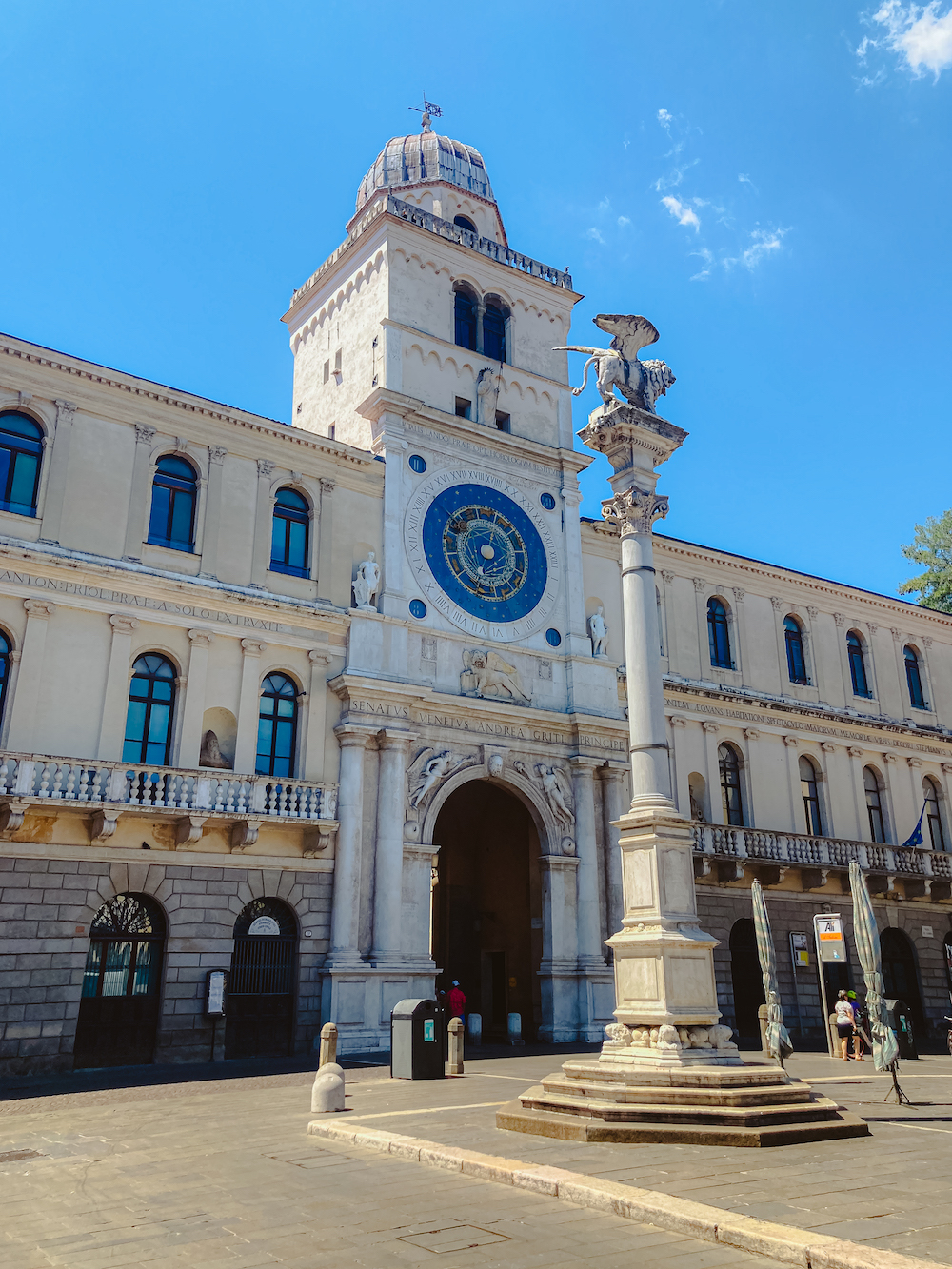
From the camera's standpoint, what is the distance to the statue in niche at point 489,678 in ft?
88.0

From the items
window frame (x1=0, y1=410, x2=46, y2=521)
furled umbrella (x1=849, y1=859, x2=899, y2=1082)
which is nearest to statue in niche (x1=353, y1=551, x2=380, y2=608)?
window frame (x1=0, y1=410, x2=46, y2=521)

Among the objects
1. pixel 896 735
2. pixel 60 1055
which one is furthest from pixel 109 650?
pixel 896 735

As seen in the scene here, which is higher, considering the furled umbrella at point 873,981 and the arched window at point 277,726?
the arched window at point 277,726

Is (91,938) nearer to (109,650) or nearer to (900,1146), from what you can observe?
(109,650)

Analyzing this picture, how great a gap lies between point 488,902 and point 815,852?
10.2m

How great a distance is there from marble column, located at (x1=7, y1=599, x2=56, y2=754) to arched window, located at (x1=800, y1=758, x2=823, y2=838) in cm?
2356

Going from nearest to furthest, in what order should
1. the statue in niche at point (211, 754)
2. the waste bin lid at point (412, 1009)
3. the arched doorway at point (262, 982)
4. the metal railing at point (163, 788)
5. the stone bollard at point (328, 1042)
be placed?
the stone bollard at point (328, 1042) < the waste bin lid at point (412, 1009) < the metal railing at point (163, 788) < the arched doorway at point (262, 982) < the statue in niche at point (211, 754)

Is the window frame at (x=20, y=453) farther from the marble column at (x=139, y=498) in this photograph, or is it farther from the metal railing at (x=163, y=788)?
the metal railing at (x=163, y=788)

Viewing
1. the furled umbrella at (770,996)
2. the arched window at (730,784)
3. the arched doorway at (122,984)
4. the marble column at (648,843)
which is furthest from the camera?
the arched window at (730,784)

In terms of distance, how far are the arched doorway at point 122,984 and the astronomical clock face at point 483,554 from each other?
35.4 ft

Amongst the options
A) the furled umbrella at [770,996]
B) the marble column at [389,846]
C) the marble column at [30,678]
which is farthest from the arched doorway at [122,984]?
the furled umbrella at [770,996]

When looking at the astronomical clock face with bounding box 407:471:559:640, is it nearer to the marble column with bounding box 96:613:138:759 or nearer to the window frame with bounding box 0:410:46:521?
the marble column with bounding box 96:613:138:759

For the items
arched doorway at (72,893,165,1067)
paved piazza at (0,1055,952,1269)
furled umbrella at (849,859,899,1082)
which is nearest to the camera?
paved piazza at (0,1055,952,1269)

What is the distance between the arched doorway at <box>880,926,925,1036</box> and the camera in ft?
107
